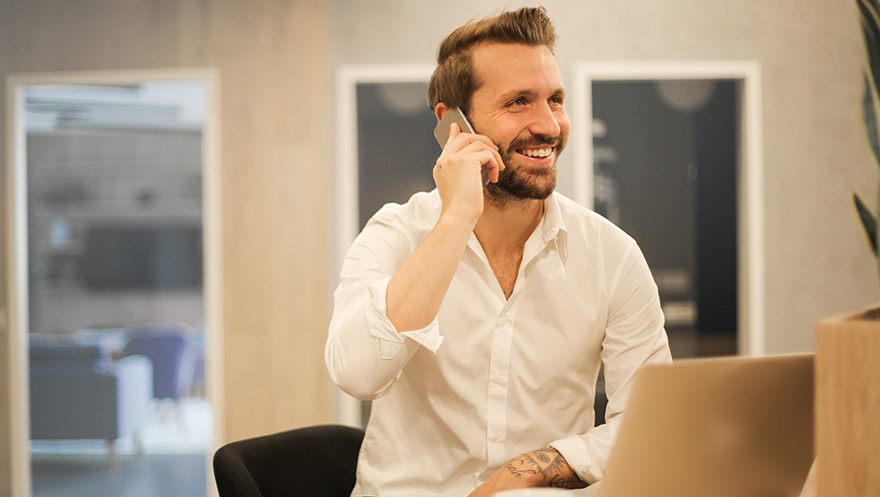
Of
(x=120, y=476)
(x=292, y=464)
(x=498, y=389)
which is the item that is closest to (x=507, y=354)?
(x=498, y=389)

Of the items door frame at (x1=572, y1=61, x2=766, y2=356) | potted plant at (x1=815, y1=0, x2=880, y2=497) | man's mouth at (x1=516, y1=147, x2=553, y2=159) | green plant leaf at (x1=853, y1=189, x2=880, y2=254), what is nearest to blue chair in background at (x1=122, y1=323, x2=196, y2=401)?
door frame at (x1=572, y1=61, x2=766, y2=356)

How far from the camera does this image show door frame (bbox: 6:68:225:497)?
405cm

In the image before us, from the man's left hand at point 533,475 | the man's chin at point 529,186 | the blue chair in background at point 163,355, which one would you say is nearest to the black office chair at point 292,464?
the man's left hand at point 533,475

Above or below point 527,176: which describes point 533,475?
below

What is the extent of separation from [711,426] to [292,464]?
1.16m

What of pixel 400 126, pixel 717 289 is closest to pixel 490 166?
pixel 400 126

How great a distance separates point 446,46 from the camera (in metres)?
1.63

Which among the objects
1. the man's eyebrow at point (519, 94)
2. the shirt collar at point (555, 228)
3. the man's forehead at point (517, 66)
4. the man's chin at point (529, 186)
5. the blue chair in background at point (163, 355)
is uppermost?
the man's forehead at point (517, 66)

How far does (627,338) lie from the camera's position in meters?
1.44

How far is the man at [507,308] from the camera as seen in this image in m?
1.44

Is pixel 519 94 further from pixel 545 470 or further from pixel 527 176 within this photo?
pixel 545 470

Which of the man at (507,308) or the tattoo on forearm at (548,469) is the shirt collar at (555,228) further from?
the tattoo on forearm at (548,469)

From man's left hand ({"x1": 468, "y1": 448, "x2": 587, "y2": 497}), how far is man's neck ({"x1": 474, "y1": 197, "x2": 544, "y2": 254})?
49 cm

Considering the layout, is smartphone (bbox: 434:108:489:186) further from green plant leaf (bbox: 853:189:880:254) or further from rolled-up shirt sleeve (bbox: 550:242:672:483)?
green plant leaf (bbox: 853:189:880:254)
